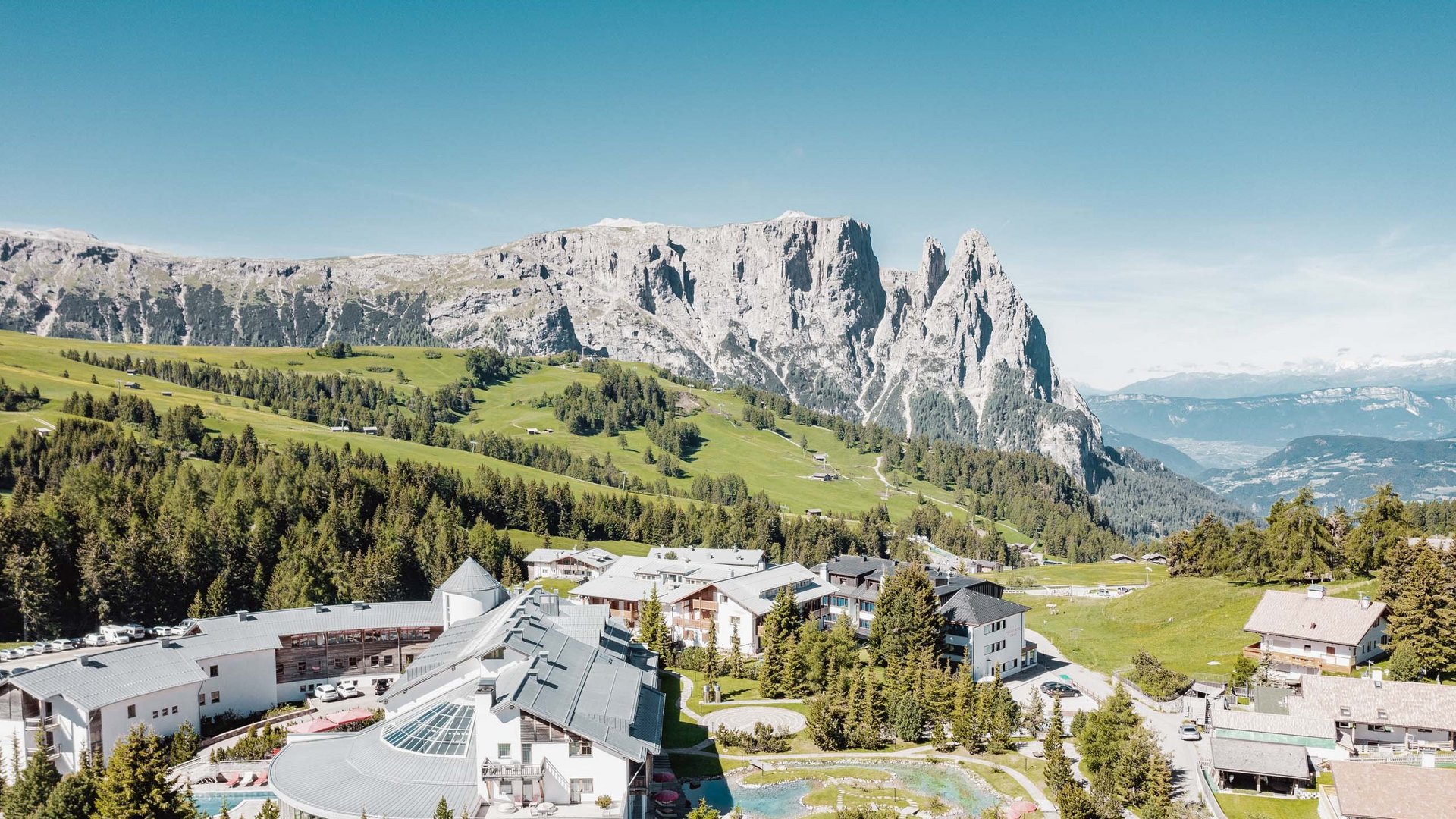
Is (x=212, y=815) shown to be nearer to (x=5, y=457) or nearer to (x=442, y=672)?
(x=442, y=672)

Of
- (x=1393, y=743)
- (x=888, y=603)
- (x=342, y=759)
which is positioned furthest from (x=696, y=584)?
(x=1393, y=743)

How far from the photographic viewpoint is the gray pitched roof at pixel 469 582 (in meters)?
77.9

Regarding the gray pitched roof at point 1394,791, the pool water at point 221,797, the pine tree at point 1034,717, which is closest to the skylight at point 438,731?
the pool water at point 221,797

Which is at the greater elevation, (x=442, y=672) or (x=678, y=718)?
(x=442, y=672)

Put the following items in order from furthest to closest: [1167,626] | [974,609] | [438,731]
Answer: [1167,626]
[974,609]
[438,731]

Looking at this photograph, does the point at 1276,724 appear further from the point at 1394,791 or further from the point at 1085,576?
the point at 1085,576

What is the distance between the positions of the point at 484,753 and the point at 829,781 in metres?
23.7

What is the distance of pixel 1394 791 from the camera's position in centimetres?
4559

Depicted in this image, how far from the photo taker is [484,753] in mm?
43500

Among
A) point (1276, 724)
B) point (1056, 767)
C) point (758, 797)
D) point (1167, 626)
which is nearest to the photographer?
point (1056, 767)

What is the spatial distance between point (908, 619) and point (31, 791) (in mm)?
63067

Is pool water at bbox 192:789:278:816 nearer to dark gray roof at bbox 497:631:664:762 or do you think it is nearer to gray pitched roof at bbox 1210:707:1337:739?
dark gray roof at bbox 497:631:664:762

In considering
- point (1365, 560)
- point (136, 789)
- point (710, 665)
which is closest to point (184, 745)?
point (136, 789)

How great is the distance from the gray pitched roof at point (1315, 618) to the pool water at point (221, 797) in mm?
76651
